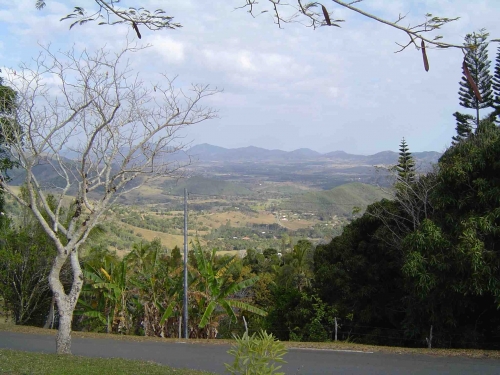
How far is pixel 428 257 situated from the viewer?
11.9 meters

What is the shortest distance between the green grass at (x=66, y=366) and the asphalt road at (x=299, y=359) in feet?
7.22

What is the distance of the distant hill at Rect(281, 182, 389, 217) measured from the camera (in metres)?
57.8

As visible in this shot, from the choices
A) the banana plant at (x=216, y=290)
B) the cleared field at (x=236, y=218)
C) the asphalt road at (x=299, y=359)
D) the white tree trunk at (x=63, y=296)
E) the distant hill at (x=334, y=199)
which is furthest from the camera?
the cleared field at (x=236, y=218)

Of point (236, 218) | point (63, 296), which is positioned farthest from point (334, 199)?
point (63, 296)

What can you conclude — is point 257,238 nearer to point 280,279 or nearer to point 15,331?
point 280,279

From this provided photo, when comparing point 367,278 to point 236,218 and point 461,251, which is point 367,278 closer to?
point 461,251

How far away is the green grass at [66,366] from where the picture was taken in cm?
661

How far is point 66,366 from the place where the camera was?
701cm

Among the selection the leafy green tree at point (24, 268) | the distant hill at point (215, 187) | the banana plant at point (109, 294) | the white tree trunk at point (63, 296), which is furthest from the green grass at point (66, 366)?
the distant hill at point (215, 187)

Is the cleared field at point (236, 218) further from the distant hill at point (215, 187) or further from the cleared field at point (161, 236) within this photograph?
the cleared field at point (161, 236)

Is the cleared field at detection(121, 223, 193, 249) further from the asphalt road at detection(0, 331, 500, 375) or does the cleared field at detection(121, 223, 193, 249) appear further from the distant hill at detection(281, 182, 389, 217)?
the asphalt road at detection(0, 331, 500, 375)

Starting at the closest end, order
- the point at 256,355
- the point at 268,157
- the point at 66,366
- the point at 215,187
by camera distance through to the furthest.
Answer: the point at 256,355 → the point at 66,366 → the point at 215,187 → the point at 268,157

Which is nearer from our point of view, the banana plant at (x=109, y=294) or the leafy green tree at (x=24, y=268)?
the banana plant at (x=109, y=294)

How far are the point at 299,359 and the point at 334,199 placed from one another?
163 ft
